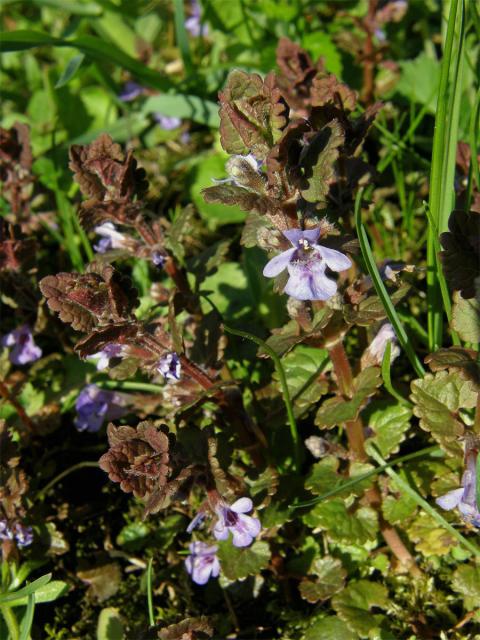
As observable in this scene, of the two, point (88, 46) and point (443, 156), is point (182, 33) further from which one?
point (443, 156)

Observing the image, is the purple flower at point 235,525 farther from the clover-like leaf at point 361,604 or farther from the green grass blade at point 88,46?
the green grass blade at point 88,46

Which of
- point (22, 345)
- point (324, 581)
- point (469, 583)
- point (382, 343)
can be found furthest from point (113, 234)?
point (469, 583)

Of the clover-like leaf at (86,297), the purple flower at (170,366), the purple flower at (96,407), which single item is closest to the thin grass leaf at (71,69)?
the purple flower at (96,407)

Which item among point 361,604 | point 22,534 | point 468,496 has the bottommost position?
point 361,604

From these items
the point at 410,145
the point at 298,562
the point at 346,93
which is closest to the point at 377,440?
the point at 298,562

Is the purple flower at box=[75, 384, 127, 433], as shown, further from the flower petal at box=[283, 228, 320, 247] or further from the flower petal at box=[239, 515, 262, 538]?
the flower petal at box=[283, 228, 320, 247]

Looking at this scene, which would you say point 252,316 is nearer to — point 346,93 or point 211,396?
point 211,396
